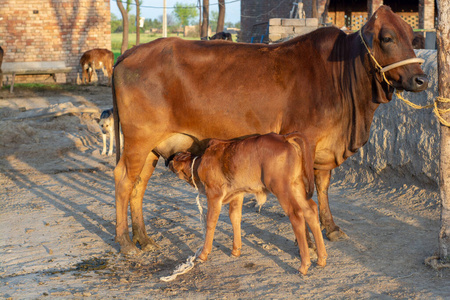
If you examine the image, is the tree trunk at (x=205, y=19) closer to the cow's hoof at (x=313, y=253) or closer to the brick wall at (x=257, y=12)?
the brick wall at (x=257, y=12)

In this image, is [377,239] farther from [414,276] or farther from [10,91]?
[10,91]

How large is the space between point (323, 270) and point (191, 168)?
5.43ft

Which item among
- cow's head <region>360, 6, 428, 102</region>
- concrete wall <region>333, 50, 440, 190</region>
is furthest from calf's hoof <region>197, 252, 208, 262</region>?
concrete wall <region>333, 50, 440, 190</region>

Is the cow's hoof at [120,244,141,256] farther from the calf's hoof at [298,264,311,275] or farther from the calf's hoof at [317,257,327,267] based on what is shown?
the calf's hoof at [317,257,327,267]

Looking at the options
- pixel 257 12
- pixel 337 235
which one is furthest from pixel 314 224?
pixel 257 12

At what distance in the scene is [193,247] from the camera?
603 cm

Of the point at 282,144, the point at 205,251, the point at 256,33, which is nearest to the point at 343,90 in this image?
the point at 282,144

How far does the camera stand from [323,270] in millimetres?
5230

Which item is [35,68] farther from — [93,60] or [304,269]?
[304,269]

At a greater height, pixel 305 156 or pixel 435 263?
pixel 305 156

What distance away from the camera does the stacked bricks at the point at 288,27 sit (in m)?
13.7

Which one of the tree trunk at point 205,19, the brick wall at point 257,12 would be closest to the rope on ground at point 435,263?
the tree trunk at point 205,19

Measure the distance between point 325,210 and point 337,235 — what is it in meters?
0.30

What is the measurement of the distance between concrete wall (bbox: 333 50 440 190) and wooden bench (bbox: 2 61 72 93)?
52.9 ft
